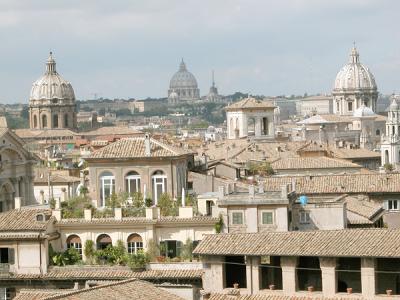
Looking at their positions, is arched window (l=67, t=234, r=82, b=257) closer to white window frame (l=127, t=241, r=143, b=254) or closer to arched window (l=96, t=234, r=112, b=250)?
arched window (l=96, t=234, r=112, b=250)

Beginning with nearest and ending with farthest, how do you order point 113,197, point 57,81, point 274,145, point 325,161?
point 113,197
point 325,161
point 274,145
point 57,81

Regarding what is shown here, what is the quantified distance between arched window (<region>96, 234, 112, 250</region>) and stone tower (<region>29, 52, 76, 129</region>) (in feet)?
427

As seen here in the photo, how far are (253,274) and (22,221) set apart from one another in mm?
9577

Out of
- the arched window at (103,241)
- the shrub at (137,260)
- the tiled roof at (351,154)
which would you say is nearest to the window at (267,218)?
the shrub at (137,260)

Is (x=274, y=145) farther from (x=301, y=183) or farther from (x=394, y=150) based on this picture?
(x=301, y=183)

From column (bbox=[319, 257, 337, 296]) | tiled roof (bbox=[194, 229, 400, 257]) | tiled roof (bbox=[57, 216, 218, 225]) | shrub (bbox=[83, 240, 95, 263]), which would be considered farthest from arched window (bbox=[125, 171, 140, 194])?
column (bbox=[319, 257, 337, 296])

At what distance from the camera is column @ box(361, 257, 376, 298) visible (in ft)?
136

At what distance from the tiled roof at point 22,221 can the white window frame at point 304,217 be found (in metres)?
8.40

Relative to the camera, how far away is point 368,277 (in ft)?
136

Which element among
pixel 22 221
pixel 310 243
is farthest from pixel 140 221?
pixel 310 243

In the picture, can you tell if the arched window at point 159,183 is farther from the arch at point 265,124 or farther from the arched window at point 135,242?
the arch at point 265,124

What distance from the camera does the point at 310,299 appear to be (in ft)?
139

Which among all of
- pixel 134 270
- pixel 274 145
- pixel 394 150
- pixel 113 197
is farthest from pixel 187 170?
pixel 394 150

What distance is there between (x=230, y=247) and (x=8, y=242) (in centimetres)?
876
